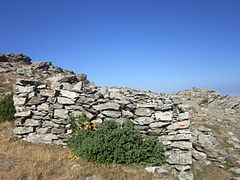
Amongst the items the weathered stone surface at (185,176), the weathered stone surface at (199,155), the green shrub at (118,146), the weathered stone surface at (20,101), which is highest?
the weathered stone surface at (20,101)

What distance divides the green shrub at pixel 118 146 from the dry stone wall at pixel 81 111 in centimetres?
43

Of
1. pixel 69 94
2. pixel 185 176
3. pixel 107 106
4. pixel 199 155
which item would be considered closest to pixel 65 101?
pixel 69 94

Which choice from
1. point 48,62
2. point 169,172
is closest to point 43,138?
point 169,172

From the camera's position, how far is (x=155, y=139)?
22.1 feet

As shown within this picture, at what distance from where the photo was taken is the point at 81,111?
24.6 ft

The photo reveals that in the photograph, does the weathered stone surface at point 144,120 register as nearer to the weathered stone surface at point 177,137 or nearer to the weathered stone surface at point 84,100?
the weathered stone surface at point 177,137

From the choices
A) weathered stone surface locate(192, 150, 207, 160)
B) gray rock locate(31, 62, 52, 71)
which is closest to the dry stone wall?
weathered stone surface locate(192, 150, 207, 160)

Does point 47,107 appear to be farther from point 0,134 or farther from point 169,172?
point 169,172

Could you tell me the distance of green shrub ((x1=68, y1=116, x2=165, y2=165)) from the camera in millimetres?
A: 5973

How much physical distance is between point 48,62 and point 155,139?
48716mm

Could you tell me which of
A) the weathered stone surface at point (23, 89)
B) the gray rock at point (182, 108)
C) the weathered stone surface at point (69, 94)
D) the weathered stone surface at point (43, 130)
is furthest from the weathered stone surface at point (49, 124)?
the gray rock at point (182, 108)

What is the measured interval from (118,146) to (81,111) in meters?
2.60

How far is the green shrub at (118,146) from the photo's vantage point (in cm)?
597

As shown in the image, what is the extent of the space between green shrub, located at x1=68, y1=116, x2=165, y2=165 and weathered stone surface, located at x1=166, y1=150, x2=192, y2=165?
0.32 meters
